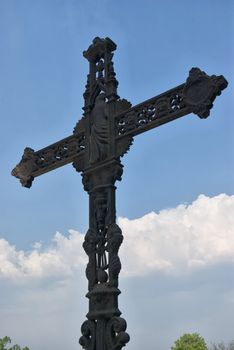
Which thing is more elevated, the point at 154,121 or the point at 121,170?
the point at 154,121

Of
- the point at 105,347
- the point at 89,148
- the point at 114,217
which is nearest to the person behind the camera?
the point at 105,347

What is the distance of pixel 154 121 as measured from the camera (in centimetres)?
680

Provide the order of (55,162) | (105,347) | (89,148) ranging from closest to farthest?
1. (105,347)
2. (89,148)
3. (55,162)

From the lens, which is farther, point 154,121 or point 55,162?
point 55,162

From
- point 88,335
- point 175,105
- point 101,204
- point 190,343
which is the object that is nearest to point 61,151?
point 101,204

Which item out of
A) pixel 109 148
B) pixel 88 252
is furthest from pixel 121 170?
pixel 88 252

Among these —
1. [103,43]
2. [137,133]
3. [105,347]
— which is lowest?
[105,347]

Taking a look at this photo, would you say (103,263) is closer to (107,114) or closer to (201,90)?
(107,114)

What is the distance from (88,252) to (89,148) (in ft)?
5.00

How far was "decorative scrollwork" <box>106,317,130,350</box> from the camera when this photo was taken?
5.93 metres

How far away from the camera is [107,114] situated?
24.2 feet

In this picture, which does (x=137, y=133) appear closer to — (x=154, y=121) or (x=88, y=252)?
(x=154, y=121)

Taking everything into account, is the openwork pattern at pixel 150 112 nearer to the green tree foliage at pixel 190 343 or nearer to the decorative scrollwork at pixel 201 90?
the decorative scrollwork at pixel 201 90

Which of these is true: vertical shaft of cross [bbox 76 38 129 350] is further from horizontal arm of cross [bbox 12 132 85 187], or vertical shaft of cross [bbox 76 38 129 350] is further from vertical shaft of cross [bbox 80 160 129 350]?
horizontal arm of cross [bbox 12 132 85 187]
